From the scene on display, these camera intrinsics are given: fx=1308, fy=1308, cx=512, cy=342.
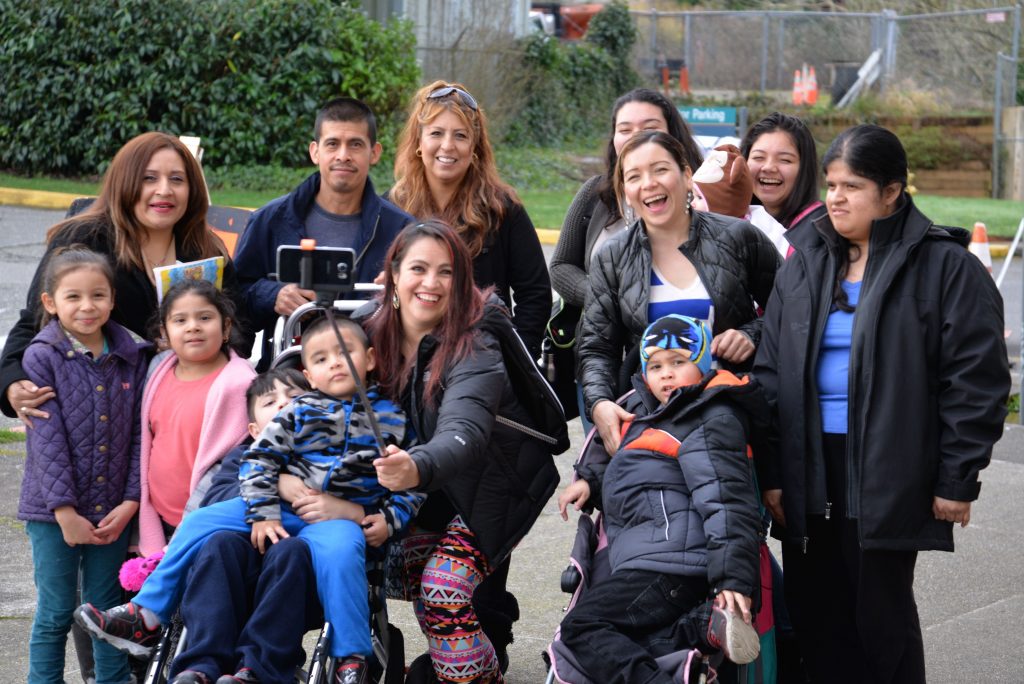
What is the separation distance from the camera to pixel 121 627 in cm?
370

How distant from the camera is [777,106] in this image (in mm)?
23281

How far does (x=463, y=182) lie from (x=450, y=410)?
4.73 feet

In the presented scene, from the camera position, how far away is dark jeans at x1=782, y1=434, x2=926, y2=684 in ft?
13.3

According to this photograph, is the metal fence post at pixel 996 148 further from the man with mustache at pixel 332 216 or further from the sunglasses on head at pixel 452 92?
the man with mustache at pixel 332 216

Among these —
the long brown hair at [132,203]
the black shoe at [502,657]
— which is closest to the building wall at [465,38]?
the long brown hair at [132,203]

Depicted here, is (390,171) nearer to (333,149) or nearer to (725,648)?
(333,149)

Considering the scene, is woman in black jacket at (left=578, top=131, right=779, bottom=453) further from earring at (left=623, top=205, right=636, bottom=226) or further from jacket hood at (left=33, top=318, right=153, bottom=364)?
jacket hood at (left=33, top=318, right=153, bottom=364)

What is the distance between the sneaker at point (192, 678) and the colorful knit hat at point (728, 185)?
2609 millimetres

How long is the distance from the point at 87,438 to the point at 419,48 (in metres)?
18.5

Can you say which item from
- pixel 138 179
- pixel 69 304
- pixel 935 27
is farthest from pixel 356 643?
pixel 935 27

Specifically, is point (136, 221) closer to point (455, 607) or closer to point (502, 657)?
point (455, 607)

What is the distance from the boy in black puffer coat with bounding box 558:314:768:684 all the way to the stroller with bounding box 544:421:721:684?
36mm

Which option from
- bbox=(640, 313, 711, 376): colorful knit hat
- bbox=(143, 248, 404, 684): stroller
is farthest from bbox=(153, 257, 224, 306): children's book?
bbox=(640, 313, 711, 376): colorful knit hat

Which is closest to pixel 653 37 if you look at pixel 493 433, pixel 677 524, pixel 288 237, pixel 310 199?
pixel 310 199
